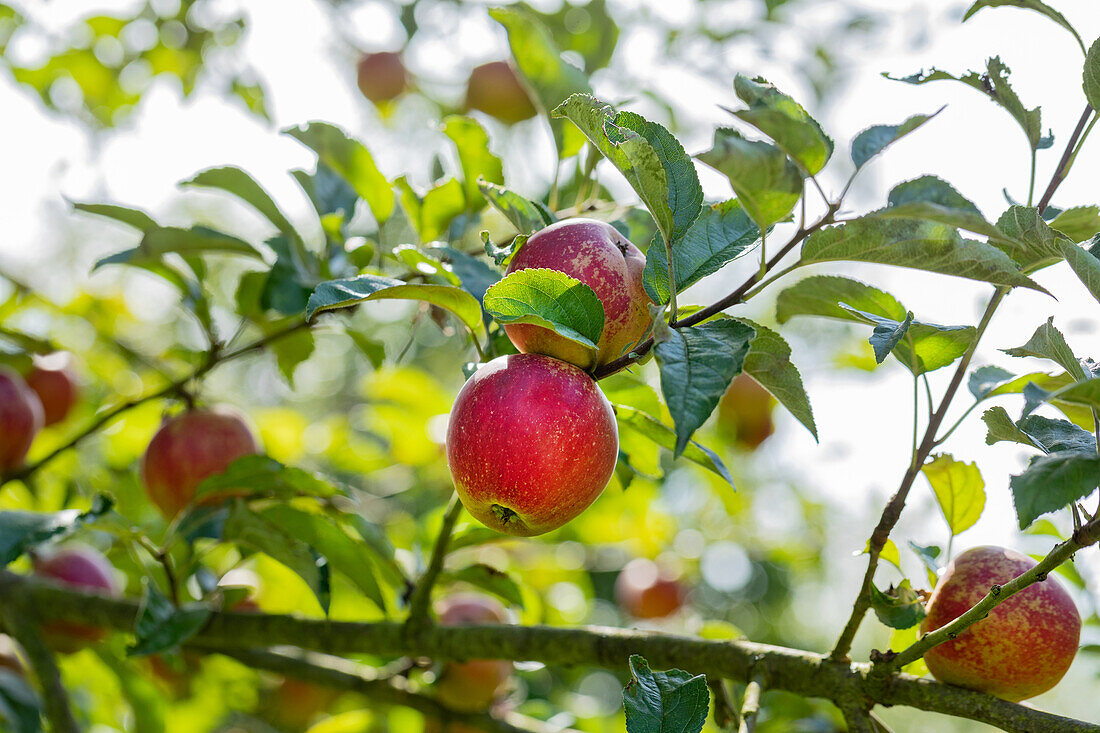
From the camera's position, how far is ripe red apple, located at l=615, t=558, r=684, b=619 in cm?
292

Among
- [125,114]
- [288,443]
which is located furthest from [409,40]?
[288,443]

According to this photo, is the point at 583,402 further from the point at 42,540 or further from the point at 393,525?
the point at 393,525

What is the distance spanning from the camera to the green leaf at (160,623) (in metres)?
1.13

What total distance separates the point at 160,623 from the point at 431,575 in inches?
14.9

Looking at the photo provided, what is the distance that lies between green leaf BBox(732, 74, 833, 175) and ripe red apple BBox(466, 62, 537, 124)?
193 centimetres

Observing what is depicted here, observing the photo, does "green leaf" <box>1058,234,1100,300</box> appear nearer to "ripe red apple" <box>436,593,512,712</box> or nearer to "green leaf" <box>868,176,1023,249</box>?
"green leaf" <box>868,176,1023,249</box>

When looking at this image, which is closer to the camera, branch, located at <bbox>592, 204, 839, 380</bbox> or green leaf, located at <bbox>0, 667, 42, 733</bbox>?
branch, located at <bbox>592, 204, 839, 380</bbox>

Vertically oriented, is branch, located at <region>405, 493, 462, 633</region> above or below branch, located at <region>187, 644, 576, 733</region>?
above

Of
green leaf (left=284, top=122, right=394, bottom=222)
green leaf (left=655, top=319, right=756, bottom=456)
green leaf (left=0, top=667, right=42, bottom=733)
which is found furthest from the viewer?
green leaf (left=0, top=667, right=42, bottom=733)

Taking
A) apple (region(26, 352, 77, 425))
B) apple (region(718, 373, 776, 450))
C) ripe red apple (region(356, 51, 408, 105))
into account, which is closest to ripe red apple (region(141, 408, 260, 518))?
apple (region(26, 352, 77, 425))

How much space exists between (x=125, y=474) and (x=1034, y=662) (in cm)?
184

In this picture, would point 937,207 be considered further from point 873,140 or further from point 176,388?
point 176,388

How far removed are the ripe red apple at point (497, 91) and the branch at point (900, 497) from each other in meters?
1.88

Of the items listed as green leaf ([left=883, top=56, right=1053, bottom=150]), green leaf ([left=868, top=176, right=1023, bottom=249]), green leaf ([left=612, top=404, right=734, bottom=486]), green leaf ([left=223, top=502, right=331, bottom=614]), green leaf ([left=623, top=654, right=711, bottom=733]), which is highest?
green leaf ([left=883, top=56, right=1053, bottom=150])
